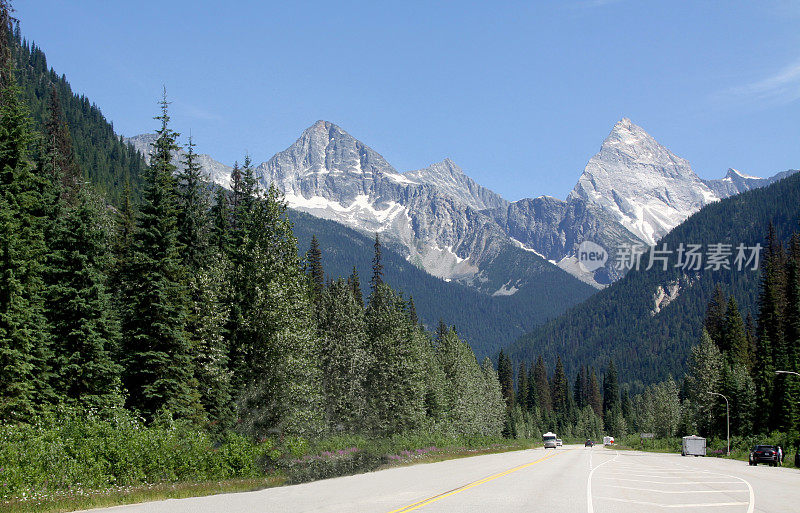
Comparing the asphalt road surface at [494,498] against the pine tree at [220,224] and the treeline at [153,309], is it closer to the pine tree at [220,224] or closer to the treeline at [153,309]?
the treeline at [153,309]

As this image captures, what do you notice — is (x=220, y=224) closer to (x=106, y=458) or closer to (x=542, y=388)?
(x=106, y=458)

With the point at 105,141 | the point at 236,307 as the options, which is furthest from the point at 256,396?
the point at 105,141

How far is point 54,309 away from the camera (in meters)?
33.4

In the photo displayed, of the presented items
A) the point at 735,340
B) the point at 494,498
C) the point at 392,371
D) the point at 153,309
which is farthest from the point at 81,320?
the point at 735,340

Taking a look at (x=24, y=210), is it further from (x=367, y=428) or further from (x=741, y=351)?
(x=741, y=351)

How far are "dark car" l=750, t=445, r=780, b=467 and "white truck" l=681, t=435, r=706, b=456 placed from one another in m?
25.6

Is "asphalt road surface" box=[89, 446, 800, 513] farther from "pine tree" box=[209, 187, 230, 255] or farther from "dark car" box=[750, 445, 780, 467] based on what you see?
"dark car" box=[750, 445, 780, 467]

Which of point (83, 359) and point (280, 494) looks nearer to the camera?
point (280, 494)

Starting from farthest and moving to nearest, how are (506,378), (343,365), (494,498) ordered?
(506,378)
(343,365)
(494,498)

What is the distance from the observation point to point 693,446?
7838 cm

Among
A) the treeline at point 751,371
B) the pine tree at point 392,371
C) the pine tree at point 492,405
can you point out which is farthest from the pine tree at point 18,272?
the pine tree at point 492,405

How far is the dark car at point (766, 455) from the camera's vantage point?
5153cm

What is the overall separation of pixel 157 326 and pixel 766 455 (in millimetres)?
46099

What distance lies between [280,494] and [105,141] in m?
201
